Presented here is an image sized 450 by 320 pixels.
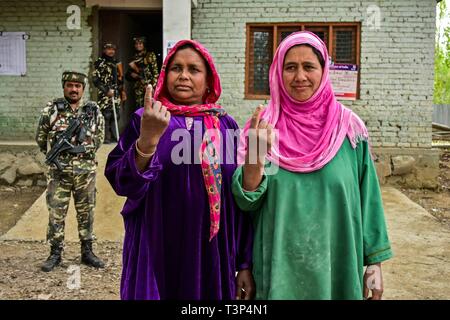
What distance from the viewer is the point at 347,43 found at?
25.9 ft

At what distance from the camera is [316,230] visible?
185cm

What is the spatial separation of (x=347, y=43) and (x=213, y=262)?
266 inches

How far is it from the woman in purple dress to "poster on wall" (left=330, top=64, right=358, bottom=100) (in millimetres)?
6267

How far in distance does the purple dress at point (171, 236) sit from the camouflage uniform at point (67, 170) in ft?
8.67

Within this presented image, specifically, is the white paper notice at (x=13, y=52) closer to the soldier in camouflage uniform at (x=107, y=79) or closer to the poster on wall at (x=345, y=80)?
the soldier in camouflage uniform at (x=107, y=79)

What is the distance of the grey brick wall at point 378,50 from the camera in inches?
303

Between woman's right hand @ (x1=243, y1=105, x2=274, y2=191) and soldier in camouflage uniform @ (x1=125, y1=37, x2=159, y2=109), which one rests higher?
soldier in camouflage uniform @ (x1=125, y1=37, x2=159, y2=109)

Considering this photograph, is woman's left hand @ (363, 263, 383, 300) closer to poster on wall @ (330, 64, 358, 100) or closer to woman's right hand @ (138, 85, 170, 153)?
woman's right hand @ (138, 85, 170, 153)

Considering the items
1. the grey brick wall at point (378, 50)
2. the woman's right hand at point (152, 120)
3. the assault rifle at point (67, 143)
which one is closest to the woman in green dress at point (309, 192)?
the woman's right hand at point (152, 120)

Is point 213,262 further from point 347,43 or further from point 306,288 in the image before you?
point 347,43

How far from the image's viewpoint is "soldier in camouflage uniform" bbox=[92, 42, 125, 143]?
7.87m

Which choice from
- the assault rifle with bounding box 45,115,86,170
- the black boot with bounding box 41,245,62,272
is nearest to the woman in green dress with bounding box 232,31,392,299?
the assault rifle with bounding box 45,115,86,170
